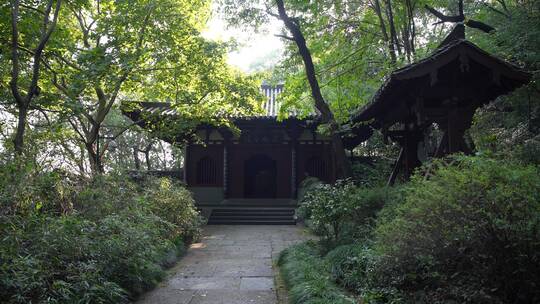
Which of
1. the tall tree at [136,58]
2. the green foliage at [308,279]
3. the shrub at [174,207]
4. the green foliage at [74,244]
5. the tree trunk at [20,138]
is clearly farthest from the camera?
the shrub at [174,207]

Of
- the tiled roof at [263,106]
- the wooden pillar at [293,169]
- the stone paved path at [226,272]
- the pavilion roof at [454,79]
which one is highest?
the tiled roof at [263,106]

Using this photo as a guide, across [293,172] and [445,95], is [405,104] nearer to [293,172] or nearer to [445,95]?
[445,95]

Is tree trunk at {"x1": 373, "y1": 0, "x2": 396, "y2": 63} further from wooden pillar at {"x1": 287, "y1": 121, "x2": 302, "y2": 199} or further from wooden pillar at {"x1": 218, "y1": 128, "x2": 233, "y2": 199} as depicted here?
wooden pillar at {"x1": 218, "y1": 128, "x2": 233, "y2": 199}

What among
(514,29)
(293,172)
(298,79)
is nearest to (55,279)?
(298,79)

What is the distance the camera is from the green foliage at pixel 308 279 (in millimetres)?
4367

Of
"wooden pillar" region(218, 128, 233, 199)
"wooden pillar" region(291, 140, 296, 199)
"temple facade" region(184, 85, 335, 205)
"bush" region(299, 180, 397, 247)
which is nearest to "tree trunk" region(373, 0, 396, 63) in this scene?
"bush" region(299, 180, 397, 247)

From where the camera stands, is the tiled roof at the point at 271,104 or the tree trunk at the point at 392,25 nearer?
the tree trunk at the point at 392,25

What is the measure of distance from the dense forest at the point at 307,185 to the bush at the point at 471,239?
13 millimetres

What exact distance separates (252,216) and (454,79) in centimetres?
1002

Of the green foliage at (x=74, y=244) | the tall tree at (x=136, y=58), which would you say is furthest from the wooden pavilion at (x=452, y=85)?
the tall tree at (x=136, y=58)

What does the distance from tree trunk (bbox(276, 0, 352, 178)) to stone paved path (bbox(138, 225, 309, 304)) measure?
229cm

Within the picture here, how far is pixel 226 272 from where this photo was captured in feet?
22.3

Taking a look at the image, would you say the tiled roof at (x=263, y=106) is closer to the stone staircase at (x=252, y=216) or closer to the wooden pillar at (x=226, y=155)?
the wooden pillar at (x=226, y=155)

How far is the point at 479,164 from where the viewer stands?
3.83 meters
